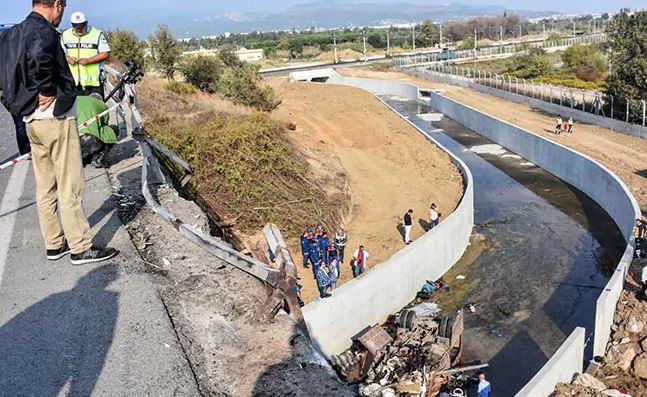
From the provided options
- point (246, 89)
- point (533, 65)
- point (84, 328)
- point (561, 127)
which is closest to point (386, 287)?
point (84, 328)

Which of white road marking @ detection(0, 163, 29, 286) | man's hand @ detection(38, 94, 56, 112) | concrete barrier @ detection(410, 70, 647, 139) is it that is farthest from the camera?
concrete barrier @ detection(410, 70, 647, 139)

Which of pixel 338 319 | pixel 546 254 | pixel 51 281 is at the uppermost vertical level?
pixel 51 281

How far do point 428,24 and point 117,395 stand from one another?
125104 millimetres

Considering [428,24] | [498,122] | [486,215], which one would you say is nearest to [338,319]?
[486,215]

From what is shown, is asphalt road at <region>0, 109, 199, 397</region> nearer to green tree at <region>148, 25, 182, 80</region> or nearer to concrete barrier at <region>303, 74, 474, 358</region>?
concrete barrier at <region>303, 74, 474, 358</region>

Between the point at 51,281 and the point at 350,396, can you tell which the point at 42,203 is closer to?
the point at 51,281

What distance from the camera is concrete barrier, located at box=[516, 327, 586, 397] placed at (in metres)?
9.11

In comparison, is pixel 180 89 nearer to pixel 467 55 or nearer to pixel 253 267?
pixel 253 267

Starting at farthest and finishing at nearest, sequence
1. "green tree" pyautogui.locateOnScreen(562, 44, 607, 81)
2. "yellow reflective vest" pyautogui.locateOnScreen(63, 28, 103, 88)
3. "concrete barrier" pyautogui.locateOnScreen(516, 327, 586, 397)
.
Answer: "green tree" pyautogui.locateOnScreen(562, 44, 607, 81) < "concrete barrier" pyautogui.locateOnScreen(516, 327, 586, 397) < "yellow reflective vest" pyautogui.locateOnScreen(63, 28, 103, 88)

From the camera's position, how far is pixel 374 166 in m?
29.1

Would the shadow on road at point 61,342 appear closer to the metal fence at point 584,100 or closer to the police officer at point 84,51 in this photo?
the police officer at point 84,51

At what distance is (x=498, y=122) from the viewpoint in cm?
3531

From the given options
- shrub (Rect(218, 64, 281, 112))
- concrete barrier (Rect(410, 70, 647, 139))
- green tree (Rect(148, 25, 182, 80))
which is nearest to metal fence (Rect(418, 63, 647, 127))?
concrete barrier (Rect(410, 70, 647, 139))

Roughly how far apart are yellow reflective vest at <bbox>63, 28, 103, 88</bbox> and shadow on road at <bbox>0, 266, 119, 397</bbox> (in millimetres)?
4557
